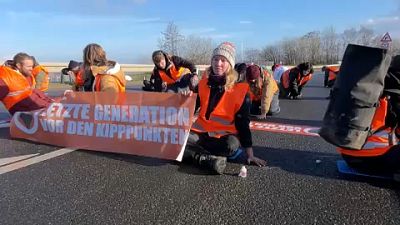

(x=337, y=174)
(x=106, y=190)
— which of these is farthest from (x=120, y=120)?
(x=337, y=174)

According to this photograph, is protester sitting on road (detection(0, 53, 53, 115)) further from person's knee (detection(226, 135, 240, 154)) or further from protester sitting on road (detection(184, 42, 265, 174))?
person's knee (detection(226, 135, 240, 154))

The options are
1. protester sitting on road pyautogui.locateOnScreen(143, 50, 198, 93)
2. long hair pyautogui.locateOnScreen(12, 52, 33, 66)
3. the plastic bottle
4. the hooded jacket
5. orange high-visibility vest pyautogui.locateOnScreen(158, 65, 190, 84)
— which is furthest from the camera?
orange high-visibility vest pyautogui.locateOnScreen(158, 65, 190, 84)

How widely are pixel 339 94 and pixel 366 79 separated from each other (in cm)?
26

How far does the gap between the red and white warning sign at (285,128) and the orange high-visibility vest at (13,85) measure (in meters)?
3.90

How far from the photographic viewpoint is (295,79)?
39.6ft

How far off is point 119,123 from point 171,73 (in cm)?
336

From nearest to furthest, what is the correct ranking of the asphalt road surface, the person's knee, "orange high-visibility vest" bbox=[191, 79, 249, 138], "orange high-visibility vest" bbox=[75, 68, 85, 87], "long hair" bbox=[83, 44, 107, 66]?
the asphalt road surface, the person's knee, "orange high-visibility vest" bbox=[191, 79, 249, 138], "long hair" bbox=[83, 44, 107, 66], "orange high-visibility vest" bbox=[75, 68, 85, 87]

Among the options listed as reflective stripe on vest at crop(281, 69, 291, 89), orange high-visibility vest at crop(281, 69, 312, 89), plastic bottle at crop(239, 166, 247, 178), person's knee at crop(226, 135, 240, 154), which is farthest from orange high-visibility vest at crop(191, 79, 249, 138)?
reflective stripe on vest at crop(281, 69, 291, 89)

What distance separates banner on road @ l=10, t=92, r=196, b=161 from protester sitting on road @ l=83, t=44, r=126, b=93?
41 cm

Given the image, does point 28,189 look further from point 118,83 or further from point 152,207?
point 118,83

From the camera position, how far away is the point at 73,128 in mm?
5117

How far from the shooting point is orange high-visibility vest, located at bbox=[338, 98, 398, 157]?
3.62 meters

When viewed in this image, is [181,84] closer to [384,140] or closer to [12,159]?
[12,159]

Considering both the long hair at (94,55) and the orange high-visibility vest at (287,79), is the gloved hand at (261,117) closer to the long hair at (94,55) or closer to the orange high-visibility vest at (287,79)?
the long hair at (94,55)
